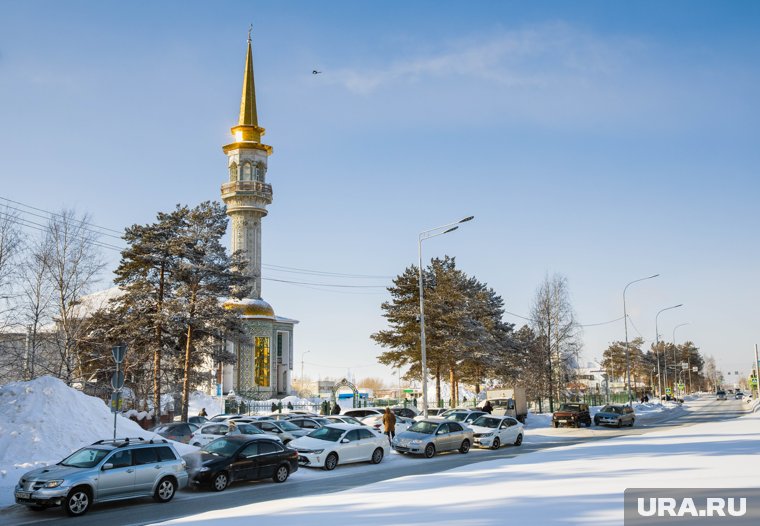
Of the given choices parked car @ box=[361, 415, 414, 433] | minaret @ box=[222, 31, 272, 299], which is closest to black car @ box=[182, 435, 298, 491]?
parked car @ box=[361, 415, 414, 433]

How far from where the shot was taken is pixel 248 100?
225 feet

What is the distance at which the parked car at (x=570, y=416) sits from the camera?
43.5 m

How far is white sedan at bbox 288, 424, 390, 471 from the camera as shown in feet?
74.3

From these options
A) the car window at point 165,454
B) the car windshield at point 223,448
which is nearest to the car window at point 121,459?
the car window at point 165,454

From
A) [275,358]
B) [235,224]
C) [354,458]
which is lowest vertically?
[354,458]

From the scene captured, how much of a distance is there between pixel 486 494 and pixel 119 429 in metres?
15.1

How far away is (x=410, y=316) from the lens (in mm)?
51938

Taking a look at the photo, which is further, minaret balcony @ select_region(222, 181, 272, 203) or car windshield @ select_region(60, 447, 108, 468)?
minaret balcony @ select_region(222, 181, 272, 203)

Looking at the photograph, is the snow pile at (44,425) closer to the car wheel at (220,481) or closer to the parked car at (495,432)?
the car wheel at (220,481)

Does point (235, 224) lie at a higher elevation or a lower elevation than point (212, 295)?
higher

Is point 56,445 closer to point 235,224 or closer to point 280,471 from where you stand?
point 280,471

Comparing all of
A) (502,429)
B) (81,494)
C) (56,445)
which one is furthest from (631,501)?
(502,429)

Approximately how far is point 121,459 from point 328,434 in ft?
28.5

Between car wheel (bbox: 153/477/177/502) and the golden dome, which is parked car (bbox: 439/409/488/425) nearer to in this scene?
car wheel (bbox: 153/477/177/502)
